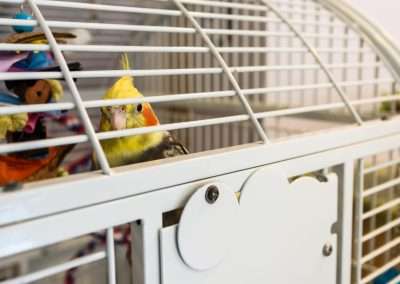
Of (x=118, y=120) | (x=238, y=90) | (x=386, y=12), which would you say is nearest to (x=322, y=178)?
(x=238, y=90)

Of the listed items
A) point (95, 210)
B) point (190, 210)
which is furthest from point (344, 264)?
point (95, 210)

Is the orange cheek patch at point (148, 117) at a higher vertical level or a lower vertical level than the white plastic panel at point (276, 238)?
higher

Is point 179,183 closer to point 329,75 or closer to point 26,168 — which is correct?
point 26,168

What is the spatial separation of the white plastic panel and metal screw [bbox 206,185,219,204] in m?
0.05

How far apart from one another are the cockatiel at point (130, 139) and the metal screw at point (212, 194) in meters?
0.09

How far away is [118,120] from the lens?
58 centimetres

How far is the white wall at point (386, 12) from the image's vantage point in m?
1.40

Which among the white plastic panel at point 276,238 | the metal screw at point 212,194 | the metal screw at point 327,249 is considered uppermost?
the metal screw at point 212,194

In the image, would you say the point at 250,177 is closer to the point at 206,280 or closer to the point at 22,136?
the point at 206,280

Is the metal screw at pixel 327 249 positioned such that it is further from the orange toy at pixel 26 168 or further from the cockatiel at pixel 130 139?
the orange toy at pixel 26 168

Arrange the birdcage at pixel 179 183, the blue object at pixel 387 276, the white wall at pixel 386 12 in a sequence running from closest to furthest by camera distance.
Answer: the birdcage at pixel 179 183 → the blue object at pixel 387 276 → the white wall at pixel 386 12

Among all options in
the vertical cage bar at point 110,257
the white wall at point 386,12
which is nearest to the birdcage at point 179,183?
the vertical cage bar at point 110,257

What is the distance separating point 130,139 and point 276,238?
0.22m

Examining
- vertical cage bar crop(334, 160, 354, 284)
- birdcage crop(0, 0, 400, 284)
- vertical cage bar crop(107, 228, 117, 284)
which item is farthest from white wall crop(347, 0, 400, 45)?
vertical cage bar crop(107, 228, 117, 284)
